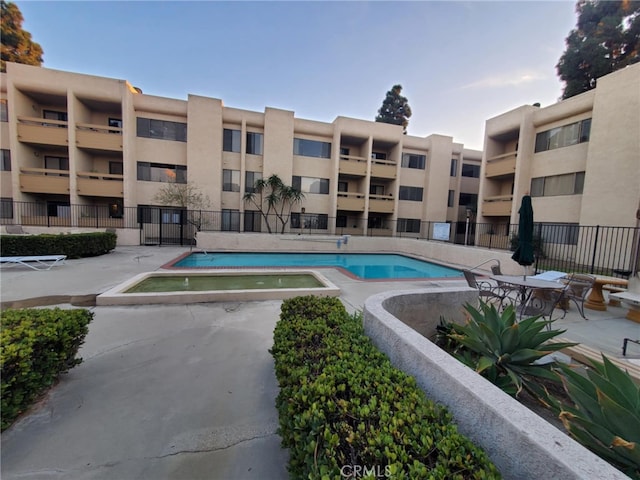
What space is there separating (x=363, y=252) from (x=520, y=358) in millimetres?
16395

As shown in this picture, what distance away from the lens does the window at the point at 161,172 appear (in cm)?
1920

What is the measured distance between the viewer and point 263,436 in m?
2.46

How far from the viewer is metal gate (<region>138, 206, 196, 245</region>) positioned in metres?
19.1

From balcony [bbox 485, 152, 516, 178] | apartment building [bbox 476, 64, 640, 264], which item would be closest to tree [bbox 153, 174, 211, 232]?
apartment building [bbox 476, 64, 640, 264]

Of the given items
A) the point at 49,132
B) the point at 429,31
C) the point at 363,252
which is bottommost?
the point at 363,252

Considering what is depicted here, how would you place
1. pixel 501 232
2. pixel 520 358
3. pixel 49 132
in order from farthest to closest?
pixel 501 232 < pixel 49 132 < pixel 520 358

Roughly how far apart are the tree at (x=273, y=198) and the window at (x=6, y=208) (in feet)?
48.4

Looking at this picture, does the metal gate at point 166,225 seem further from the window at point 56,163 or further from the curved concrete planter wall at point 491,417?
the curved concrete planter wall at point 491,417

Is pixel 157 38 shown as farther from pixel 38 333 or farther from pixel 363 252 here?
pixel 363 252

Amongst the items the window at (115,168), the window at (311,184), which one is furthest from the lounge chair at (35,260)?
the window at (311,184)

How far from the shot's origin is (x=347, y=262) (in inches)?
615

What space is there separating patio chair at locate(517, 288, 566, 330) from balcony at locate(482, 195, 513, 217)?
15.6 m

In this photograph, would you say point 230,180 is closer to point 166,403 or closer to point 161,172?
point 161,172

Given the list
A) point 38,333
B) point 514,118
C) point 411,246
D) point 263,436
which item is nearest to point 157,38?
point 38,333
